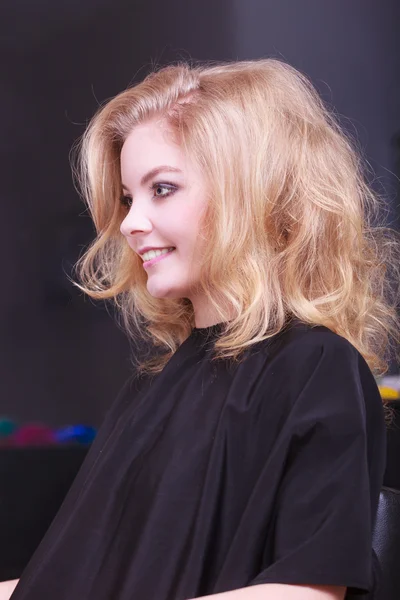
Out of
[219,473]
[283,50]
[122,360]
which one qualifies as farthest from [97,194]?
[283,50]

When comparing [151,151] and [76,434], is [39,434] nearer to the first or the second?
[76,434]

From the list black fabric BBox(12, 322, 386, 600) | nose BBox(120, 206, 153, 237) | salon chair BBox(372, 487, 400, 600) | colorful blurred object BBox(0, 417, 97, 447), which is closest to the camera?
black fabric BBox(12, 322, 386, 600)

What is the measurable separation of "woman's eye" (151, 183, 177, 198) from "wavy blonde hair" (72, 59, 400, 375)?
0.20 ft

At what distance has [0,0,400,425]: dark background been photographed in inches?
88.6

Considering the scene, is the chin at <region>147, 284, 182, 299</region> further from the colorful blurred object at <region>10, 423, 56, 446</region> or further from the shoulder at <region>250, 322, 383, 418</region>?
the colorful blurred object at <region>10, 423, 56, 446</region>

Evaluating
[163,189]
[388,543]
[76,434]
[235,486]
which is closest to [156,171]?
[163,189]

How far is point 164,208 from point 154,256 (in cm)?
9

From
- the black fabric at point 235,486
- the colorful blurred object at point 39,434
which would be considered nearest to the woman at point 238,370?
the black fabric at point 235,486

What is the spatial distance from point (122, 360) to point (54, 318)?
0.81 feet

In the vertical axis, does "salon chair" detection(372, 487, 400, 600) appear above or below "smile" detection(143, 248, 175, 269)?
below

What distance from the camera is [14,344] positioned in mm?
2238

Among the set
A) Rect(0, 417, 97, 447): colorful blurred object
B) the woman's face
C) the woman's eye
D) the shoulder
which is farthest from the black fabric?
Rect(0, 417, 97, 447): colorful blurred object

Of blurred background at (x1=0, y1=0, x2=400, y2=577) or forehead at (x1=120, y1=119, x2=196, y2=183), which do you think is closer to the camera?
forehead at (x1=120, y1=119, x2=196, y2=183)

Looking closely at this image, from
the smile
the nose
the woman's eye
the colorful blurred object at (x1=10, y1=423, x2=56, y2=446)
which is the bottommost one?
the colorful blurred object at (x1=10, y1=423, x2=56, y2=446)
